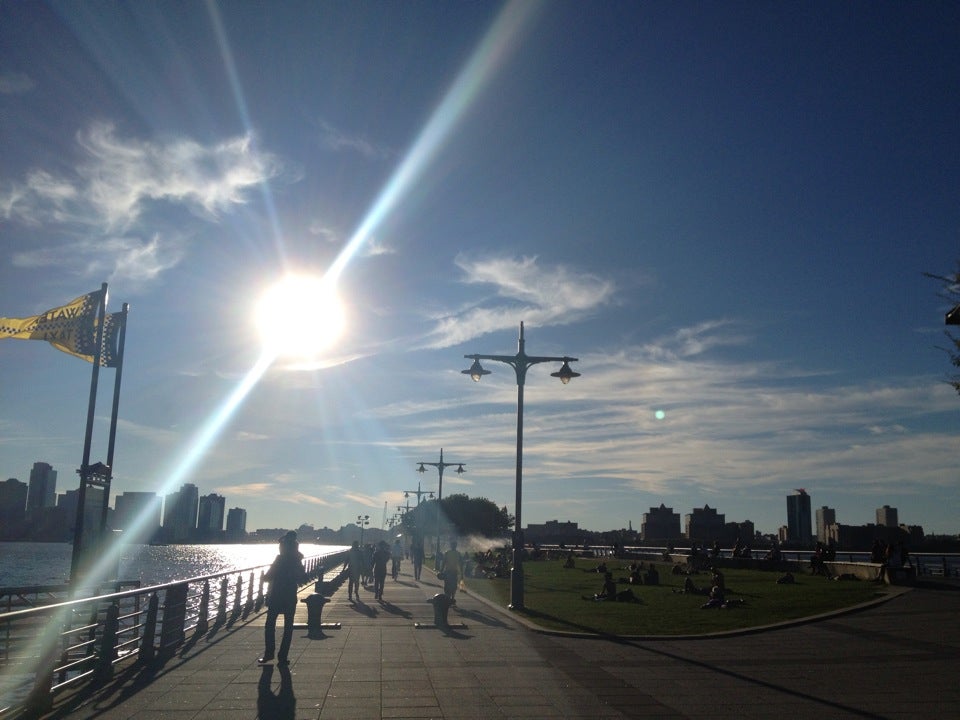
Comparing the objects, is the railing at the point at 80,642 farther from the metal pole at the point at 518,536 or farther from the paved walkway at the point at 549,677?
the metal pole at the point at 518,536

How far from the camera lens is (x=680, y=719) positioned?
8.52 m

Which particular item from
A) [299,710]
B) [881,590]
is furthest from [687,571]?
[299,710]

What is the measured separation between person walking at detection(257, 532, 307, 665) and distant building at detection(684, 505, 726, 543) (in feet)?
431

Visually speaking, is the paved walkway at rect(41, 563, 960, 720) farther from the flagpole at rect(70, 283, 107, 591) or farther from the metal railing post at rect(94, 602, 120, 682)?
the flagpole at rect(70, 283, 107, 591)

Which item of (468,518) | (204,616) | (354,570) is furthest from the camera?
(468,518)

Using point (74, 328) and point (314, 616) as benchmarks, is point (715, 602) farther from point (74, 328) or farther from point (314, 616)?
point (74, 328)

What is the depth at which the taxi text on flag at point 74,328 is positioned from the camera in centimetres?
1959

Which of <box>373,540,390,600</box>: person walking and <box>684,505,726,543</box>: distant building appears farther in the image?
<box>684,505,726,543</box>: distant building

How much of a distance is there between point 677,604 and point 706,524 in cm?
13293

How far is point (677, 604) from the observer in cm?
2186

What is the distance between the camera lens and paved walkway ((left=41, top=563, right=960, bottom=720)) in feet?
29.2

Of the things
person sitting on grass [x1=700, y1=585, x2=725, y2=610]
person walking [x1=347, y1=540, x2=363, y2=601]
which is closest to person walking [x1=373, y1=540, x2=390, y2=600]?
person walking [x1=347, y1=540, x2=363, y2=601]

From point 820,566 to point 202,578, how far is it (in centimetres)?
2384

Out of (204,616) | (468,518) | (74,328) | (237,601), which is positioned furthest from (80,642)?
(468,518)
